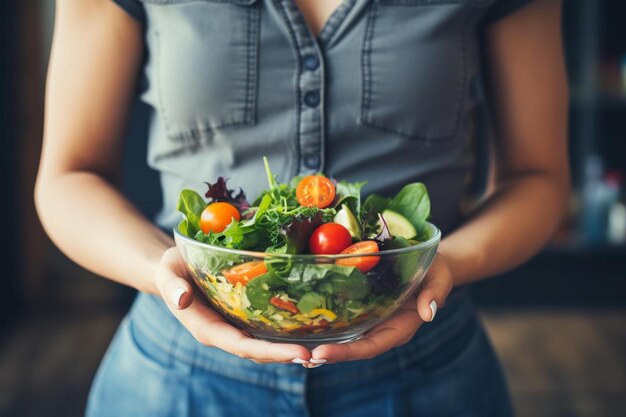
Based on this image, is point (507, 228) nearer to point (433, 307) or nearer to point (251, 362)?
point (433, 307)

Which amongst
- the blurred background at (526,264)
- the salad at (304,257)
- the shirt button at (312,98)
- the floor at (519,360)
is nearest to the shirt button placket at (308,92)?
the shirt button at (312,98)

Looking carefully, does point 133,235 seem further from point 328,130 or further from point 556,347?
point 556,347

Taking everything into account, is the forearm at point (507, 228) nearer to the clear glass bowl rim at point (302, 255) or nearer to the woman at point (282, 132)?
the woman at point (282, 132)

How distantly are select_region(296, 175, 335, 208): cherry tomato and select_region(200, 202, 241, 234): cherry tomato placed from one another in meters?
0.08

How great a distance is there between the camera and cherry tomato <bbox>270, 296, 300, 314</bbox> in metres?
0.67

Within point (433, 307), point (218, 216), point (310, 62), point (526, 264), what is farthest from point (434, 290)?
point (526, 264)

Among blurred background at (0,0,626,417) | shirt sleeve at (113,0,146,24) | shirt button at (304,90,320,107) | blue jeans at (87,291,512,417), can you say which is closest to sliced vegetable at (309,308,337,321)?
blue jeans at (87,291,512,417)

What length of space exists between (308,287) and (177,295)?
0.13 m

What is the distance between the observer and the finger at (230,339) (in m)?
0.65

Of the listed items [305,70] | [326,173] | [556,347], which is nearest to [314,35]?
[305,70]

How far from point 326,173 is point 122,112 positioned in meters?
0.29

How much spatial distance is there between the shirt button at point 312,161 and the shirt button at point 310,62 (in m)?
0.11

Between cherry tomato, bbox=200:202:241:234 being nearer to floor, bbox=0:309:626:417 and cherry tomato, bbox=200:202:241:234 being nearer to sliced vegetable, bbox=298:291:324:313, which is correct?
sliced vegetable, bbox=298:291:324:313

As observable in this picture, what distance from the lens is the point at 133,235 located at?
86cm
